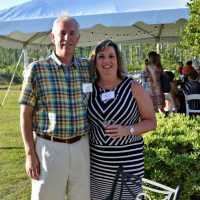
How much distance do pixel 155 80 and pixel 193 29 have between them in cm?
253

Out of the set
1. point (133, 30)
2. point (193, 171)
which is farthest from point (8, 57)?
point (193, 171)

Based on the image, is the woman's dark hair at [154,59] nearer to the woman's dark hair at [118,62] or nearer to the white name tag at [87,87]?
the woman's dark hair at [118,62]

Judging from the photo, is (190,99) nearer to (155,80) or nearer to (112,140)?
(155,80)

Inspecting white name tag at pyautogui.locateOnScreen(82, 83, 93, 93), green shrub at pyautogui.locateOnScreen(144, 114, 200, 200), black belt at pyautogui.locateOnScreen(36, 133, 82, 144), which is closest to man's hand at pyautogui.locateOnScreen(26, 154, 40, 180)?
black belt at pyautogui.locateOnScreen(36, 133, 82, 144)

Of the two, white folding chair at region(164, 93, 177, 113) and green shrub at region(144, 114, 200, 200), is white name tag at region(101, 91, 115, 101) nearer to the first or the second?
green shrub at region(144, 114, 200, 200)

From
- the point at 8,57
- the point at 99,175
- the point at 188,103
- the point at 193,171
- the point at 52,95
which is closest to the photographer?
the point at 52,95

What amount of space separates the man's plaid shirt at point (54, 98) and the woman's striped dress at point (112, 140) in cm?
13

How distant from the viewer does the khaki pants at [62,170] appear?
241 cm

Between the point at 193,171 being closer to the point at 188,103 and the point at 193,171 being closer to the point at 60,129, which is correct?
the point at 60,129

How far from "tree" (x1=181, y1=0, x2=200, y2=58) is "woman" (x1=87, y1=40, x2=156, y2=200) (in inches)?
116

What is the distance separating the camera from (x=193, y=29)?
17.7 feet

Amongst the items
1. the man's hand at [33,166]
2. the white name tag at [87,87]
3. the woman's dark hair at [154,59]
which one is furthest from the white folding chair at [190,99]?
the man's hand at [33,166]

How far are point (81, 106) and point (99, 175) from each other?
504mm

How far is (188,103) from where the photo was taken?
7438 mm
